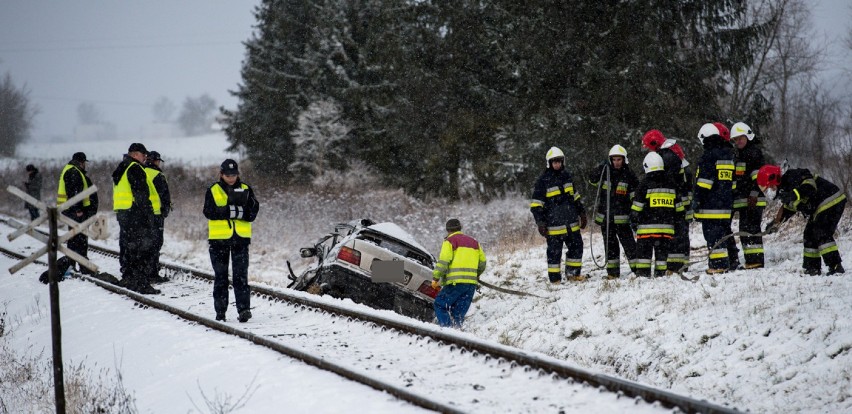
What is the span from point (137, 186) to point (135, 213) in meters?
0.41

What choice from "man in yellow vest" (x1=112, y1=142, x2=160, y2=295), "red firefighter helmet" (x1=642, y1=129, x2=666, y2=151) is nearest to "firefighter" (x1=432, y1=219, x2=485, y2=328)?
"red firefighter helmet" (x1=642, y1=129, x2=666, y2=151)

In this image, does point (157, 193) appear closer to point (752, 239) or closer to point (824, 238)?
point (752, 239)

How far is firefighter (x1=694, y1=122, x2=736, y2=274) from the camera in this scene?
8445mm

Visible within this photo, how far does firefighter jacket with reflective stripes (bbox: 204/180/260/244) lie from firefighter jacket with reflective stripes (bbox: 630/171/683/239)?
5.10 meters

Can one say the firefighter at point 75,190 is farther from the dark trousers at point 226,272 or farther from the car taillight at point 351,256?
the car taillight at point 351,256

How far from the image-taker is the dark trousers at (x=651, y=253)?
885cm

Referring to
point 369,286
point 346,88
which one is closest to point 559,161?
point 369,286

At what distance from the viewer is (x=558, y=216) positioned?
971 centimetres

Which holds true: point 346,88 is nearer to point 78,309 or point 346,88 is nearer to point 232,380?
point 78,309

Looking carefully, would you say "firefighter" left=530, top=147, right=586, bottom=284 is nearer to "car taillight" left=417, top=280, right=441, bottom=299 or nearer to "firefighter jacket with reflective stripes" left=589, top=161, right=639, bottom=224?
"firefighter jacket with reflective stripes" left=589, top=161, right=639, bottom=224

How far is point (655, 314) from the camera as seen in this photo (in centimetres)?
679

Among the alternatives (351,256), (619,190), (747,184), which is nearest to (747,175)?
(747,184)

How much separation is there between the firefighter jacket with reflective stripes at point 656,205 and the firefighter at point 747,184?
0.90 m

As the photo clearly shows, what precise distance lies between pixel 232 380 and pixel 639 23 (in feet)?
43.0
